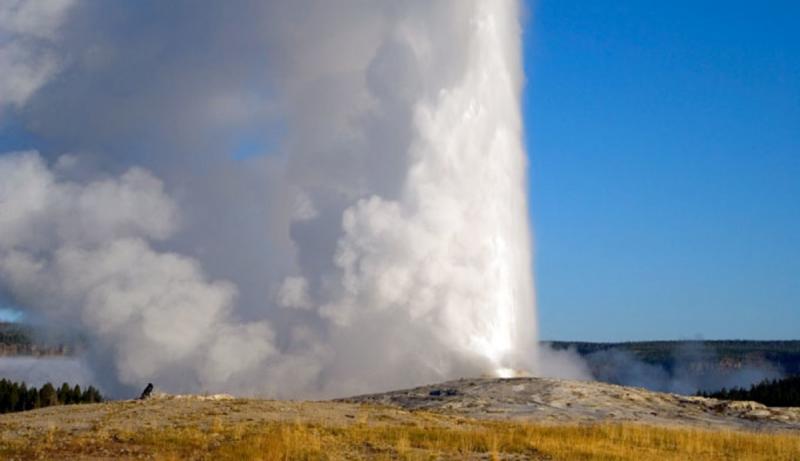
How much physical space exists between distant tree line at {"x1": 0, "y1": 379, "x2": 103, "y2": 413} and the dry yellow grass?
260 ft

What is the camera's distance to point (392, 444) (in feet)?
91.6

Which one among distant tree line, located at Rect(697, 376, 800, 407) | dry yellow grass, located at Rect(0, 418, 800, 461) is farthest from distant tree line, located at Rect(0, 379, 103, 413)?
dry yellow grass, located at Rect(0, 418, 800, 461)

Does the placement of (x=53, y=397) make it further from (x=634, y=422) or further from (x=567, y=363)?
(x=634, y=422)

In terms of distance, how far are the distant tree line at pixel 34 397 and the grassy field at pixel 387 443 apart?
79.2 metres

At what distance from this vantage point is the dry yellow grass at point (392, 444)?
25.8 metres

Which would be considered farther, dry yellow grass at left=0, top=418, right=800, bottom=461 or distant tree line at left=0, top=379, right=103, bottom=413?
distant tree line at left=0, top=379, right=103, bottom=413

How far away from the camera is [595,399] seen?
149ft

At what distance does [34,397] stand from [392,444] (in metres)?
91.0

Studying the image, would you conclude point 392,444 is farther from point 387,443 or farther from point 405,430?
point 405,430

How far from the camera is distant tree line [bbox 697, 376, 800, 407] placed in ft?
339

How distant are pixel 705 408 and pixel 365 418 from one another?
2010 cm

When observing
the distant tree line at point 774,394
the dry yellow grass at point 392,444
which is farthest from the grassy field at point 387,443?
the distant tree line at point 774,394

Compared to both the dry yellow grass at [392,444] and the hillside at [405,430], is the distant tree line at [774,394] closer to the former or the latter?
the hillside at [405,430]

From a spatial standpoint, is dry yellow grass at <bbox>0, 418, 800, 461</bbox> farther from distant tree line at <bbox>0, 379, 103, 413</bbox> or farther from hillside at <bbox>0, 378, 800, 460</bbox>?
distant tree line at <bbox>0, 379, 103, 413</bbox>
